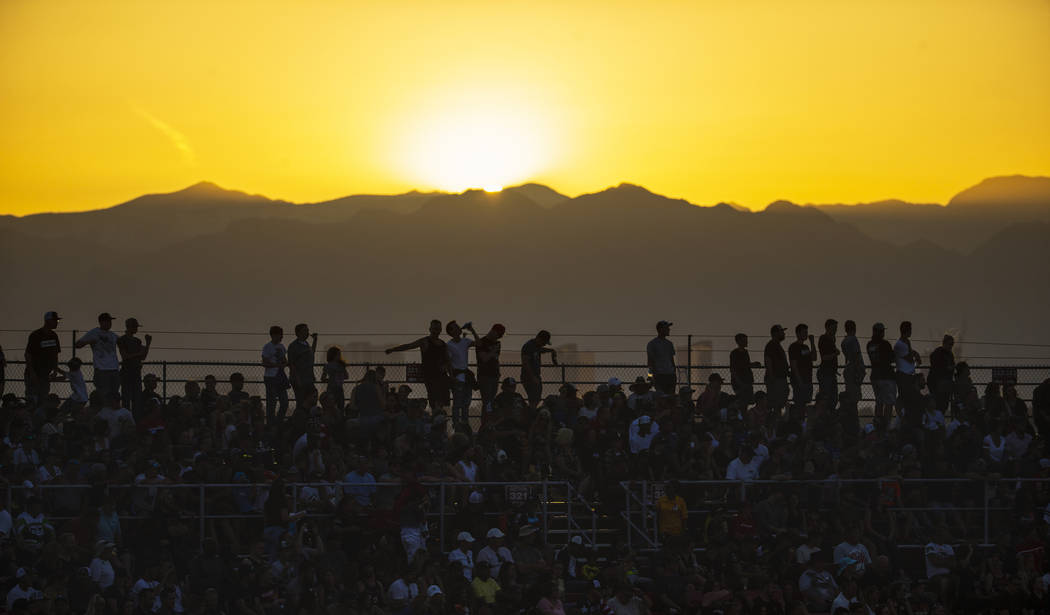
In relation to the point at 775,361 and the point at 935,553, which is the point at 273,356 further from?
the point at 935,553

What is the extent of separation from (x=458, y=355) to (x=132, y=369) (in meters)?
4.79

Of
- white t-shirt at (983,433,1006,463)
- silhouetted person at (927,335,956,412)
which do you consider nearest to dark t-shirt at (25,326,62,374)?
silhouetted person at (927,335,956,412)

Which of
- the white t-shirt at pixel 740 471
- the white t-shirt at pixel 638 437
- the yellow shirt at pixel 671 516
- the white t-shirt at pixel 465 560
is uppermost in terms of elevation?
the white t-shirt at pixel 638 437

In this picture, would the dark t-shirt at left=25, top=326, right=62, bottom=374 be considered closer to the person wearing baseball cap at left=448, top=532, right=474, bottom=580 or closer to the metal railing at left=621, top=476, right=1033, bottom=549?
the person wearing baseball cap at left=448, top=532, right=474, bottom=580

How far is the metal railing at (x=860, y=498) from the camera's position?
1964 cm

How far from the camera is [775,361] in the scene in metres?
22.6

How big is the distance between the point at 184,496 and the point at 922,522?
10.1m

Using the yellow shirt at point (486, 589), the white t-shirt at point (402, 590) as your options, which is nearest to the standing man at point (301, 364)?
the white t-shirt at point (402, 590)

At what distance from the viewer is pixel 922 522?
2061 centimetres

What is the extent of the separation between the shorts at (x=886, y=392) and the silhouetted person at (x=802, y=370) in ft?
3.65

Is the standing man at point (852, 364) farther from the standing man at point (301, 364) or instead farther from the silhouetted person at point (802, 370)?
the standing man at point (301, 364)

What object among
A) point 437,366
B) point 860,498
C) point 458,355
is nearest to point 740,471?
point 860,498

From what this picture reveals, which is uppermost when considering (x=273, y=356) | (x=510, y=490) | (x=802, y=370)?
(x=273, y=356)

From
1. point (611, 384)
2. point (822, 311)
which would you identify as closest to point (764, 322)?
point (822, 311)
